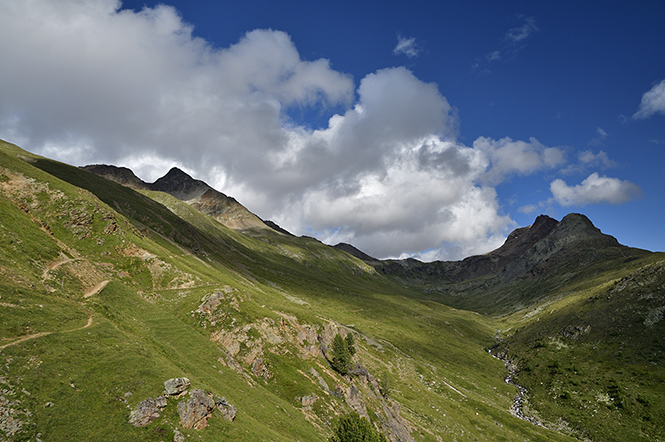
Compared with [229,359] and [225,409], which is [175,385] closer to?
[225,409]

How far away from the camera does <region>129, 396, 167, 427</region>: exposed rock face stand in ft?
83.9

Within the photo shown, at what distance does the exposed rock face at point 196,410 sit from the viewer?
28219 mm

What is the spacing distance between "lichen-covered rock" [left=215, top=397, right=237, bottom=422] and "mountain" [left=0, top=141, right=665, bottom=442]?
0.47ft

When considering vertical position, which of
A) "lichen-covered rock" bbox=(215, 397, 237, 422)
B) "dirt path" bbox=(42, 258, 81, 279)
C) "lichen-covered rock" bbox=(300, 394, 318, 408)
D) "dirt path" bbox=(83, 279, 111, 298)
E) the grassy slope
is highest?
the grassy slope

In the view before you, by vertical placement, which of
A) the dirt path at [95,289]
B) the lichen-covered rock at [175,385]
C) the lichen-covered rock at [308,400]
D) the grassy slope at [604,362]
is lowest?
the lichen-covered rock at [308,400]

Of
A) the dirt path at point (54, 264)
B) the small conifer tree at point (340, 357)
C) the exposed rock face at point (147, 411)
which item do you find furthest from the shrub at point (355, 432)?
the dirt path at point (54, 264)

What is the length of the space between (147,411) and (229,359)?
2259cm

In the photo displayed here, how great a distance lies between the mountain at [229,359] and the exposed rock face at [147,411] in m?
0.13

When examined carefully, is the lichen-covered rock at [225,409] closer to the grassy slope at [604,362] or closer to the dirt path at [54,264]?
the dirt path at [54,264]

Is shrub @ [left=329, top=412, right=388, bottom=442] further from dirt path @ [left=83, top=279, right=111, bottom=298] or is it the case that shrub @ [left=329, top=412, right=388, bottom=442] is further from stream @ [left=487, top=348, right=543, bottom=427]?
stream @ [left=487, top=348, right=543, bottom=427]

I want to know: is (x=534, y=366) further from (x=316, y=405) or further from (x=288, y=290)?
(x=288, y=290)

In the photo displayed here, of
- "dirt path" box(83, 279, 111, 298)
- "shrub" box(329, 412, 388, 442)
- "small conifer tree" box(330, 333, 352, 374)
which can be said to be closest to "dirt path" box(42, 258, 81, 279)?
"dirt path" box(83, 279, 111, 298)

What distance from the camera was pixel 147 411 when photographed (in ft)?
87.0

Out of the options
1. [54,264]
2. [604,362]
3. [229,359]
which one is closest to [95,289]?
[54,264]
